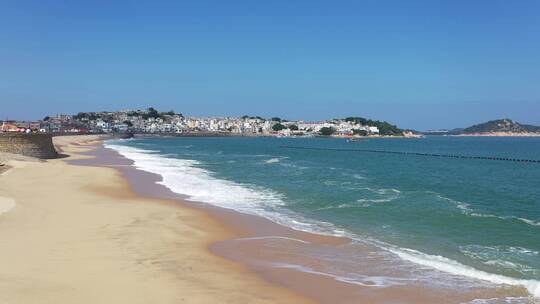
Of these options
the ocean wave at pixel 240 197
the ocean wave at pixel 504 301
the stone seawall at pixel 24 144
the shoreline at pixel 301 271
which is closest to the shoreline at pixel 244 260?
the shoreline at pixel 301 271

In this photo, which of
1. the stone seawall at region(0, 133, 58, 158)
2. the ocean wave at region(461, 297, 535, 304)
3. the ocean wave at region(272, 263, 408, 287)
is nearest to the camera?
the ocean wave at region(461, 297, 535, 304)

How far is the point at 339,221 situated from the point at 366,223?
94 centimetres

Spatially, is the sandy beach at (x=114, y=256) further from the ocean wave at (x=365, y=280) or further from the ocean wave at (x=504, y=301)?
the ocean wave at (x=504, y=301)

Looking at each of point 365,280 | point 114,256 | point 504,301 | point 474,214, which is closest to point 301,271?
point 365,280

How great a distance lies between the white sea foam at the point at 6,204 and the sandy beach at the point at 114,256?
36 mm

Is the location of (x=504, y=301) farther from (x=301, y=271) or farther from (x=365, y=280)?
(x=301, y=271)

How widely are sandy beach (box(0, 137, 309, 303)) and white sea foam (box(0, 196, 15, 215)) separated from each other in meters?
0.04

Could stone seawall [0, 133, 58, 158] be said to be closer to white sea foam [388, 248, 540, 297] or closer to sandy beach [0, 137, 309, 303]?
sandy beach [0, 137, 309, 303]

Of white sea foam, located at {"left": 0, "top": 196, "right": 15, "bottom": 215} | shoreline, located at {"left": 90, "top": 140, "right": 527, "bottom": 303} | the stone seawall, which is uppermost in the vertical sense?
the stone seawall

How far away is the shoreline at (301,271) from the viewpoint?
30.2ft

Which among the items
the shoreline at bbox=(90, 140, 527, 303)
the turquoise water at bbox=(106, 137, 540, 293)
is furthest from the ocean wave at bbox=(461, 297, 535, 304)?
the turquoise water at bbox=(106, 137, 540, 293)

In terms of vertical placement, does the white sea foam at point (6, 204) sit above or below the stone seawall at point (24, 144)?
below

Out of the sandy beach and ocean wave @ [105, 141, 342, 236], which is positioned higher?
the sandy beach

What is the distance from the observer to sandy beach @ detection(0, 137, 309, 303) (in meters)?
8.71
